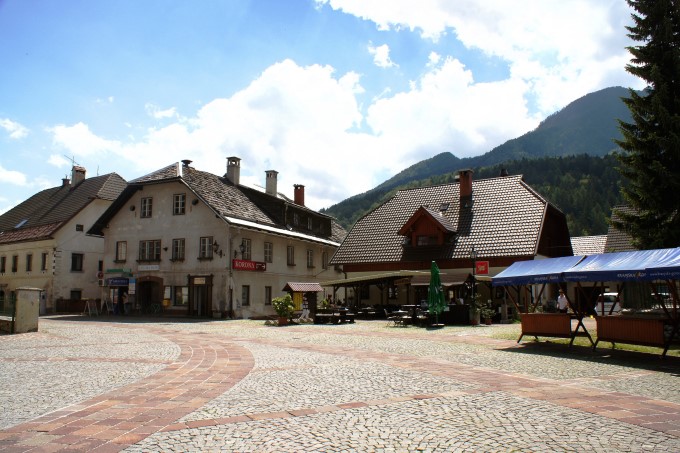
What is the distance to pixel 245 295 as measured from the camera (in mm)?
32531

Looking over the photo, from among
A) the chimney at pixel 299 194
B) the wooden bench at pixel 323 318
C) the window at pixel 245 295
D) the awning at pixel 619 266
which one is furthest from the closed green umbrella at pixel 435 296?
the chimney at pixel 299 194

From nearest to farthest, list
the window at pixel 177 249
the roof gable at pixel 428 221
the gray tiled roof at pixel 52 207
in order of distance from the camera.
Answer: the roof gable at pixel 428 221, the window at pixel 177 249, the gray tiled roof at pixel 52 207

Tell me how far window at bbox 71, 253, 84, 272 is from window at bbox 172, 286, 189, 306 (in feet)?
35.5

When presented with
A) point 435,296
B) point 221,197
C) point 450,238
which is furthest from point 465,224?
point 221,197

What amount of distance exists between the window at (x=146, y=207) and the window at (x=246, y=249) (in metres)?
7.22

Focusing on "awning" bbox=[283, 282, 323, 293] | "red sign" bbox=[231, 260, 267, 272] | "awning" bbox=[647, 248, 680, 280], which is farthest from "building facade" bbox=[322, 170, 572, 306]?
"awning" bbox=[647, 248, 680, 280]

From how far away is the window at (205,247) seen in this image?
1260 inches

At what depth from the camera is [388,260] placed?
108 feet

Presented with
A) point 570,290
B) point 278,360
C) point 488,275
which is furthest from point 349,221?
point 278,360

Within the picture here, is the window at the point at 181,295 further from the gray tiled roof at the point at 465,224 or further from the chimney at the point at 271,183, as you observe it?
the chimney at the point at 271,183

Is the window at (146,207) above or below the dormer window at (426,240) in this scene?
above

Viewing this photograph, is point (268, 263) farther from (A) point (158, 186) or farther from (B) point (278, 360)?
(B) point (278, 360)

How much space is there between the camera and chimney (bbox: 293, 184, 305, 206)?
46522 mm

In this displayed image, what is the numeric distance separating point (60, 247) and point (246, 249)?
14927 mm
